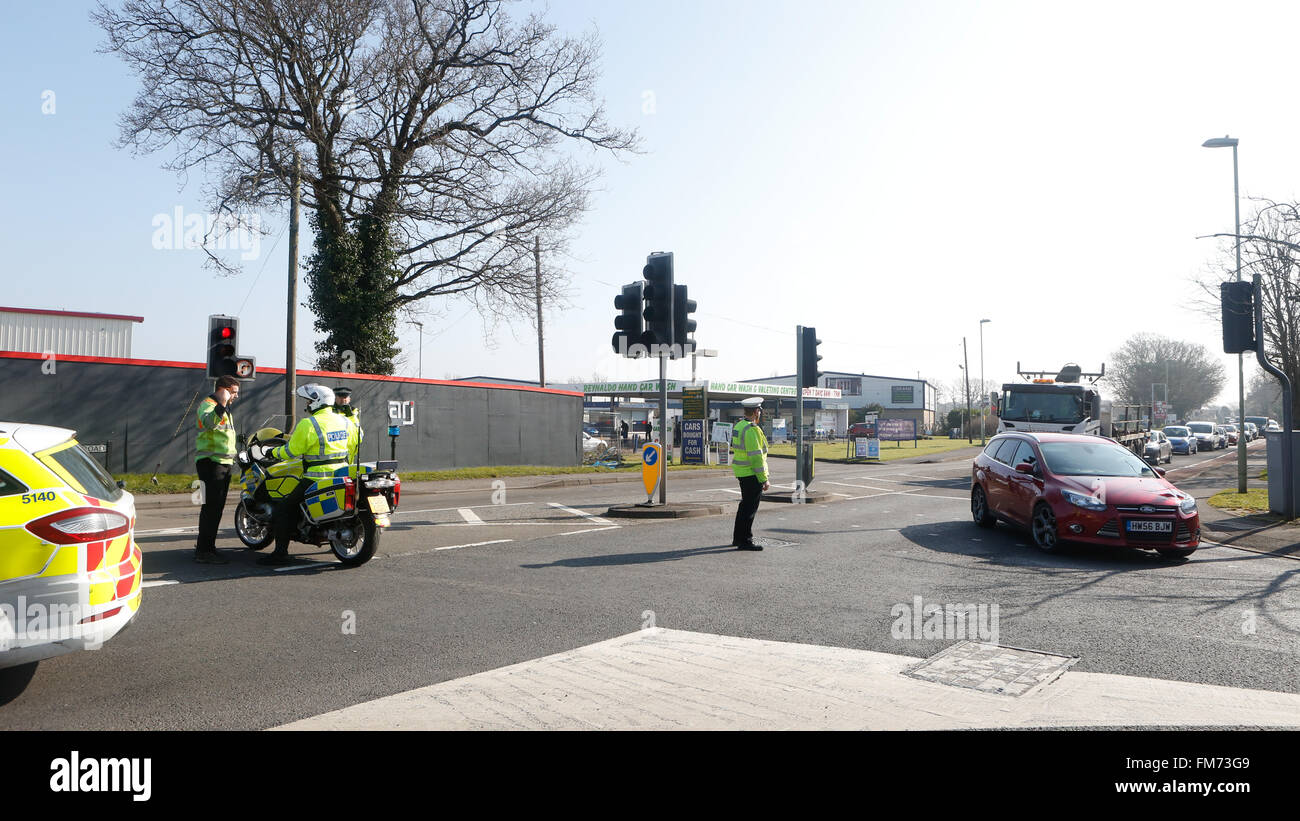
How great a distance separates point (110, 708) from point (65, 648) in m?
0.38

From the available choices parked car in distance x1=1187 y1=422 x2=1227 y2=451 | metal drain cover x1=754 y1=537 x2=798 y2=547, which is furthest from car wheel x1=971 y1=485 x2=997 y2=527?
parked car in distance x1=1187 y1=422 x2=1227 y2=451

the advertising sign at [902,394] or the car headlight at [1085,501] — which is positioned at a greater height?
the advertising sign at [902,394]

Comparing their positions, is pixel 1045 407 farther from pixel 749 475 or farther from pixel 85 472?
pixel 85 472

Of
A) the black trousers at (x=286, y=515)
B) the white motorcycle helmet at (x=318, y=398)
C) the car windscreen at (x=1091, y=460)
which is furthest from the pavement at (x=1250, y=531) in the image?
the black trousers at (x=286, y=515)

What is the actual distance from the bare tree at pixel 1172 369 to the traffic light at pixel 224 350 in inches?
3909

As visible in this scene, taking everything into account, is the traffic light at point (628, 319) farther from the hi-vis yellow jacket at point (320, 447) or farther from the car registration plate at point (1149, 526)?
the car registration plate at point (1149, 526)

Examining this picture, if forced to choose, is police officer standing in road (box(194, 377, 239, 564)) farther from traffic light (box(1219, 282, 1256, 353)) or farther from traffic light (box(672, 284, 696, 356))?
traffic light (box(1219, 282, 1256, 353))

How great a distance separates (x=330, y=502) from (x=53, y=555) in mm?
4186

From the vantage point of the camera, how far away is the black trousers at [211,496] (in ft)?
27.5

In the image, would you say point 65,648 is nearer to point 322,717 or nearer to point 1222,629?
point 322,717

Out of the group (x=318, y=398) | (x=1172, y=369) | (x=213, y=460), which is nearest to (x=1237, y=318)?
(x=318, y=398)

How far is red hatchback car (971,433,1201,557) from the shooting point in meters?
10.0

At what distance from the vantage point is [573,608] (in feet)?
22.7

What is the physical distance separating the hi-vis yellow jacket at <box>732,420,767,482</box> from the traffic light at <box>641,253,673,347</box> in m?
3.22
